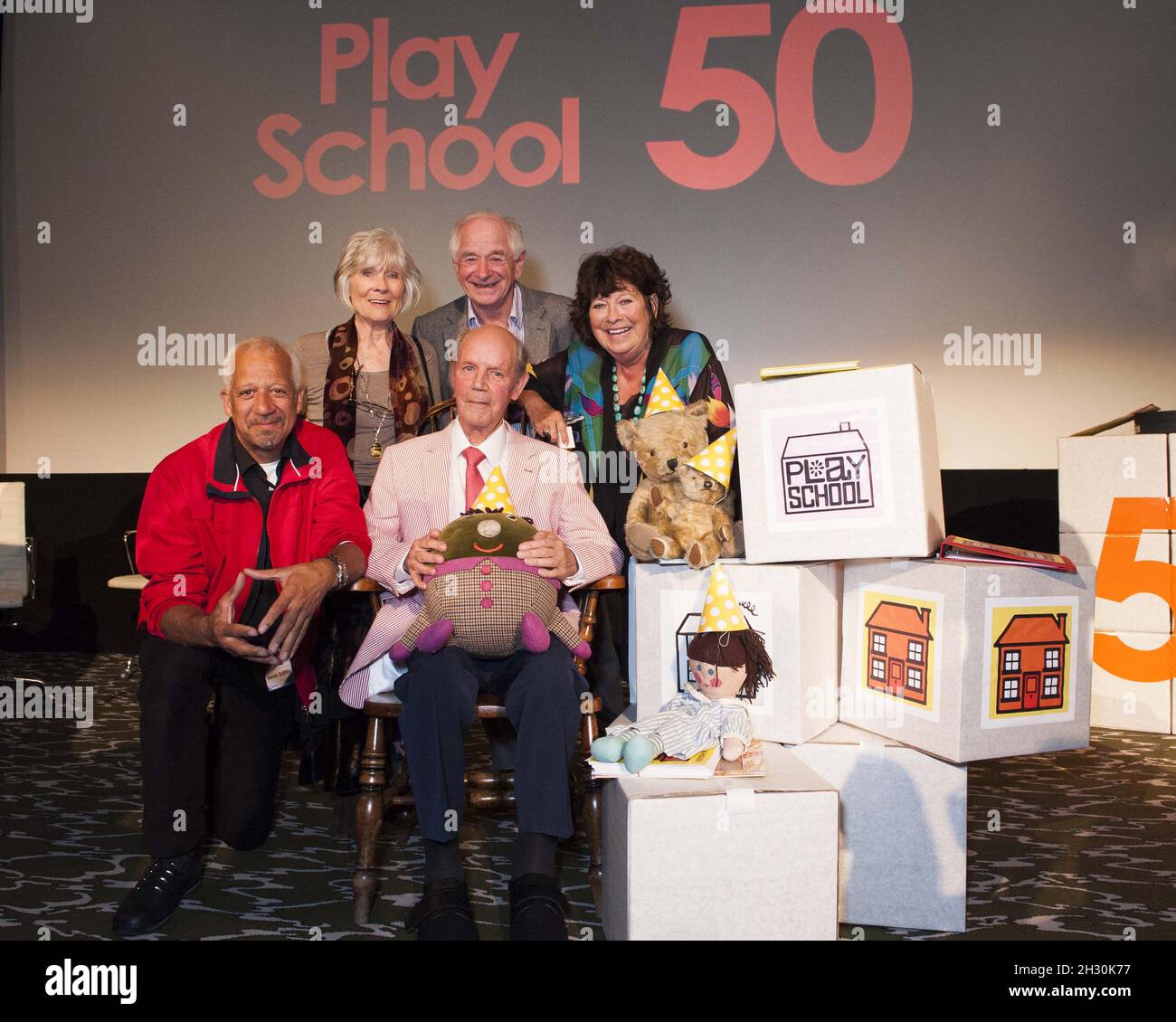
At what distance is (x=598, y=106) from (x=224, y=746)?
3841 mm

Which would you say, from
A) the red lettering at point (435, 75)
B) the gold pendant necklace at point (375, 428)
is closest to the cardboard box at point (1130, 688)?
the gold pendant necklace at point (375, 428)

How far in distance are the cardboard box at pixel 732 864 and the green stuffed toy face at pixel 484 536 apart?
72 cm

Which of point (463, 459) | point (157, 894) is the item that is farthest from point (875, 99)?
point (157, 894)

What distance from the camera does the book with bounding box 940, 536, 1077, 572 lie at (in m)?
Result: 2.11

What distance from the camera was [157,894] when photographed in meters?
2.17

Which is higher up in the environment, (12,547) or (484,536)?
(484,536)

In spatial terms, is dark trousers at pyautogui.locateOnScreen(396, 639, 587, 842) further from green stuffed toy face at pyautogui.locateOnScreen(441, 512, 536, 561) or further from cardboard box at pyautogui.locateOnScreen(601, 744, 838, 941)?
cardboard box at pyautogui.locateOnScreen(601, 744, 838, 941)

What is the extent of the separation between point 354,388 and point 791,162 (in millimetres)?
2862

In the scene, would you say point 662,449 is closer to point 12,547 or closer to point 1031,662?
point 1031,662

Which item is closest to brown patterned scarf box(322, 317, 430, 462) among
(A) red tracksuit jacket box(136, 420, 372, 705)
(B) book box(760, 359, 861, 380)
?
(A) red tracksuit jacket box(136, 420, 372, 705)

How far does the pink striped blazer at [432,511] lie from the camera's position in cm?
252

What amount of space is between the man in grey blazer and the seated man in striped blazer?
741mm

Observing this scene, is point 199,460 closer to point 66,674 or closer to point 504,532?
point 504,532

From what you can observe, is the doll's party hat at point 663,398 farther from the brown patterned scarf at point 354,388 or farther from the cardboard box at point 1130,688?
the cardboard box at point 1130,688
